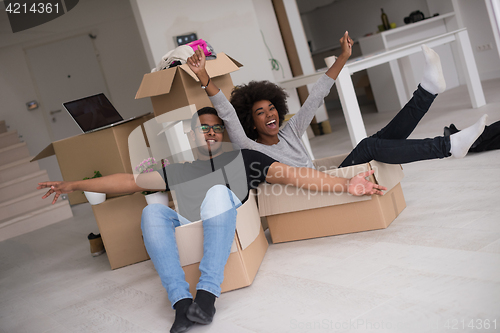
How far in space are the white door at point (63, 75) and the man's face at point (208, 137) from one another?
4.88m

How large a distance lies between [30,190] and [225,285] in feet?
14.3

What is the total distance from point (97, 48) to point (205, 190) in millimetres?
5331

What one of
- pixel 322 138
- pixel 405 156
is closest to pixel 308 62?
pixel 322 138

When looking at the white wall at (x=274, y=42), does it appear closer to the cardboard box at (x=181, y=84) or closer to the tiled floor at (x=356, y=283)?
the tiled floor at (x=356, y=283)

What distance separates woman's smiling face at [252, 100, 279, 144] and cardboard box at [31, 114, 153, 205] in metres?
0.75

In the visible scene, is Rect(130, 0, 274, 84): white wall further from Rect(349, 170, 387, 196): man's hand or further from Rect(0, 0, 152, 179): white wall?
Rect(349, 170, 387, 196): man's hand

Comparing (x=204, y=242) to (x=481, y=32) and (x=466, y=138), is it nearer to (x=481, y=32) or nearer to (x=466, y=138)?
(x=466, y=138)

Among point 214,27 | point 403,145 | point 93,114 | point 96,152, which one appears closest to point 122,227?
point 96,152

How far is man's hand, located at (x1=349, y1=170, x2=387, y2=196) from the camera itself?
1.69 metres

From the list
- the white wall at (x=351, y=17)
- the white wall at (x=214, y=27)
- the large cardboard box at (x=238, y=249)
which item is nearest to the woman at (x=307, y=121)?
the large cardboard box at (x=238, y=249)

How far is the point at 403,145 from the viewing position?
181 centimetres

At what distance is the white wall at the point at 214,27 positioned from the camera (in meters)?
4.05

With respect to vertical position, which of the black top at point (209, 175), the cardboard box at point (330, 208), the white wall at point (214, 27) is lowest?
the cardboard box at point (330, 208)

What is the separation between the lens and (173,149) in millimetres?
2383
